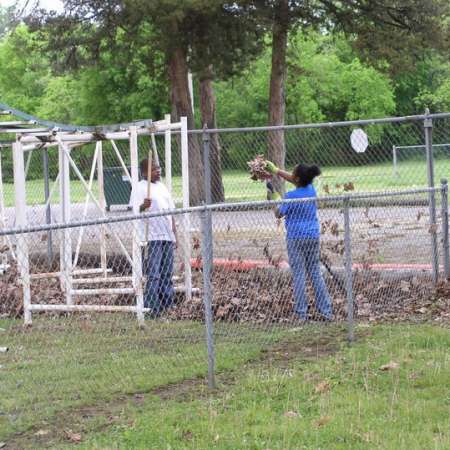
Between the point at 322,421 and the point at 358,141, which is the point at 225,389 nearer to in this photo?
the point at 322,421

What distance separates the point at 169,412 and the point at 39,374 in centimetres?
115

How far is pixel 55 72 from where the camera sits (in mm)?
→ 31609

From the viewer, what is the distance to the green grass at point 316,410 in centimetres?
601

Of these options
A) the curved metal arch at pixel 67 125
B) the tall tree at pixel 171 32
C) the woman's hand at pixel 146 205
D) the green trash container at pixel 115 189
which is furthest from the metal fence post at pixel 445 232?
the green trash container at pixel 115 189

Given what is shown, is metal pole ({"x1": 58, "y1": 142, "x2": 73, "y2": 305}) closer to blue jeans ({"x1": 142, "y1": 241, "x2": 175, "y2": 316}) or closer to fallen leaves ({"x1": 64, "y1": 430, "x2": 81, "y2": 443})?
blue jeans ({"x1": 142, "y1": 241, "x2": 175, "y2": 316})

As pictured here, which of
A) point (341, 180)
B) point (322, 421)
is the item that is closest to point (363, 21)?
point (341, 180)

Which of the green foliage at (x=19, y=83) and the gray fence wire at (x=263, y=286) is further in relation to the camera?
the green foliage at (x=19, y=83)

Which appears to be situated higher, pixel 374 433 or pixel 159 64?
pixel 159 64

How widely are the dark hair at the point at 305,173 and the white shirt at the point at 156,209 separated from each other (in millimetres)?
1480

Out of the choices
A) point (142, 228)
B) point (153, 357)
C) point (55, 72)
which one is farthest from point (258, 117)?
point (153, 357)

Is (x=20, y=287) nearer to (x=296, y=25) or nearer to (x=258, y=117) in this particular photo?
(x=296, y=25)

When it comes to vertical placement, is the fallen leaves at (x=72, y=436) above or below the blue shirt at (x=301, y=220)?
below

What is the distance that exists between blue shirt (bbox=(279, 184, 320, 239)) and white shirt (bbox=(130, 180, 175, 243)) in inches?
60.5

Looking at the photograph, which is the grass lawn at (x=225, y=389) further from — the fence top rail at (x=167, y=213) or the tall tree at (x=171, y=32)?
the tall tree at (x=171, y=32)
